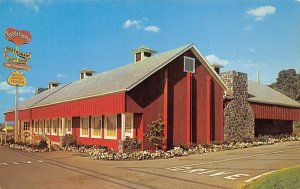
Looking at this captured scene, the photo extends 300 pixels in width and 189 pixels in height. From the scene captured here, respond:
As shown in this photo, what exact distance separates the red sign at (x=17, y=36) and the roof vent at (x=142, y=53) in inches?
524

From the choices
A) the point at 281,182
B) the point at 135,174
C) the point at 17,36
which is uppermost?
the point at 17,36

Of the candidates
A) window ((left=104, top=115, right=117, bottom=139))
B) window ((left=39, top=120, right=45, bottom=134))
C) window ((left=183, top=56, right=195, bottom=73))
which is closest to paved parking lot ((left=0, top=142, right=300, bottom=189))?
window ((left=104, top=115, right=117, bottom=139))

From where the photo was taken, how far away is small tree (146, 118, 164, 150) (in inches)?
857

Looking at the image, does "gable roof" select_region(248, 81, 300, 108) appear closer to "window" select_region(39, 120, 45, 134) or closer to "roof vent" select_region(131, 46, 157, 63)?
"roof vent" select_region(131, 46, 157, 63)

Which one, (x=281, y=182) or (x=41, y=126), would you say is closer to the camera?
(x=281, y=182)

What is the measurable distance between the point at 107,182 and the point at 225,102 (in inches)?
676

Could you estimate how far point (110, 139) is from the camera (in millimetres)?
24984

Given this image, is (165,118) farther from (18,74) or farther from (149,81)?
(18,74)

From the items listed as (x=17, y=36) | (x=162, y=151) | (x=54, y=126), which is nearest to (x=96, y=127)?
(x=162, y=151)

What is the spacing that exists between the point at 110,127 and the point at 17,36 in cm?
1721

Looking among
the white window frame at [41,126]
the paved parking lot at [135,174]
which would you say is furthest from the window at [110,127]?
the white window frame at [41,126]

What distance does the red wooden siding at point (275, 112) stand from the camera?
98.5 ft

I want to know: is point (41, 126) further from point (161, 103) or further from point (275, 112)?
point (275, 112)

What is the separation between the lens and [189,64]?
25109 mm
